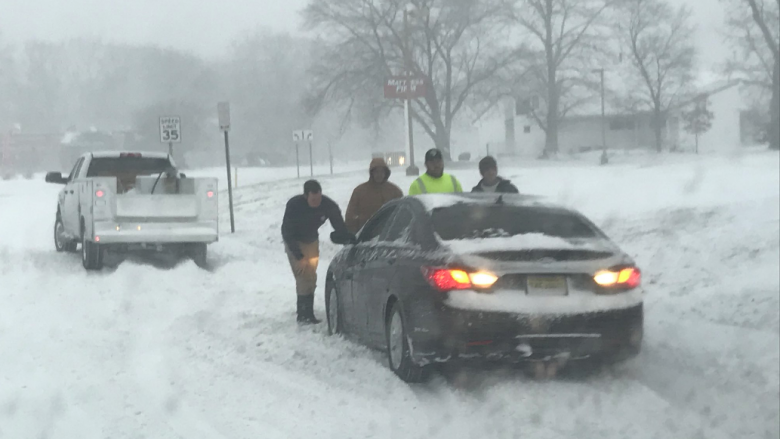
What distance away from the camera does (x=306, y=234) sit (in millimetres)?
9812

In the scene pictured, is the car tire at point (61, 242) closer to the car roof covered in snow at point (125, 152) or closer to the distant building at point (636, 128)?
the car roof covered in snow at point (125, 152)

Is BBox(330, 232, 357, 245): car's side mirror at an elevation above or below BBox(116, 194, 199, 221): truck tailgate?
below

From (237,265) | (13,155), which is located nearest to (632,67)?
(13,155)

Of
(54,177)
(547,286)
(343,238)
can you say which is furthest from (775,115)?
(547,286)

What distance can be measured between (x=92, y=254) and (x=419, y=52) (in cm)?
3527

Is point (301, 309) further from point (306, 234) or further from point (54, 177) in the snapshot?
point (54, 177)

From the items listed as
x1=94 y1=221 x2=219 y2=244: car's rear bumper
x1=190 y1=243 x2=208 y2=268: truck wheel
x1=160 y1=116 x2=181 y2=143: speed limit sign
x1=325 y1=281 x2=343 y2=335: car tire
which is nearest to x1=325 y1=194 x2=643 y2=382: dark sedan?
x1=325 y1=281 x2=343 y2=335: car tire

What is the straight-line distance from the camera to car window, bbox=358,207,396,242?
8.05 metres

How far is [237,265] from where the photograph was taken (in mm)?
14914

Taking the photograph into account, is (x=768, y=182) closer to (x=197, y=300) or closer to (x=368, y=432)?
(x=197, y=300)

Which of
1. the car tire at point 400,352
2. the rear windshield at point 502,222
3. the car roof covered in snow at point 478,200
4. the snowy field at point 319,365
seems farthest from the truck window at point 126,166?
the rear windshield at point 502,222

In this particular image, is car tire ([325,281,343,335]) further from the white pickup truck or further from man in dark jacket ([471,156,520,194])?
the white pickup truck

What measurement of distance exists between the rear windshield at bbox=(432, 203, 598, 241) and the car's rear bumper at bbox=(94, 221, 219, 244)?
736 cm

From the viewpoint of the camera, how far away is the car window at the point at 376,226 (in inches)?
317
